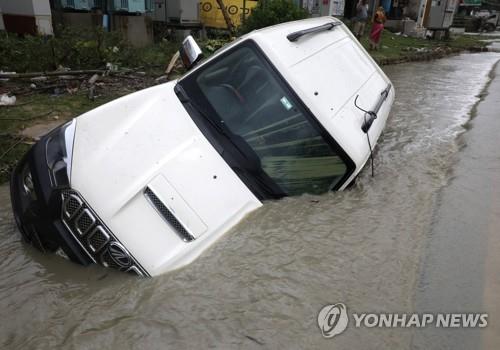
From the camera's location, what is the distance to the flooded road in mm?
2377

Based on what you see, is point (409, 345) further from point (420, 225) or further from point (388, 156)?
point (388, 156)

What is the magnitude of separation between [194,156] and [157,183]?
1.10 feet

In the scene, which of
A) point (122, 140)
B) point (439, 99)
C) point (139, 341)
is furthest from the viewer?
point (439, 99)

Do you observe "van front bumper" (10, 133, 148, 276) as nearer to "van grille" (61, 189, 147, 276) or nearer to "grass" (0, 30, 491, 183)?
"van grille" (61, 189, 147, 276)

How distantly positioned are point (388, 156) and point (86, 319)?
13.0 feet

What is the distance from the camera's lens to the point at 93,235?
251 cm

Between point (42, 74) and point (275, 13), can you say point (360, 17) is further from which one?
point (42, 74)

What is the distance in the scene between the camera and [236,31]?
1178 centimetres

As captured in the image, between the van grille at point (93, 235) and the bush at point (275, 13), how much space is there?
8.21 m

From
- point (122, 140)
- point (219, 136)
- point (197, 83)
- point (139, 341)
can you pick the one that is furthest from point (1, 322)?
point (197, 83)

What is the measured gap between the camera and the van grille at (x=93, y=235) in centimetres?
248

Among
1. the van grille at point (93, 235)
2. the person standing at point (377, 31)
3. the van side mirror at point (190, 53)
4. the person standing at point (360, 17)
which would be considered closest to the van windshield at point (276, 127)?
the van side mirror at point (190, 53)

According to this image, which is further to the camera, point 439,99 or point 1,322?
point 439,99

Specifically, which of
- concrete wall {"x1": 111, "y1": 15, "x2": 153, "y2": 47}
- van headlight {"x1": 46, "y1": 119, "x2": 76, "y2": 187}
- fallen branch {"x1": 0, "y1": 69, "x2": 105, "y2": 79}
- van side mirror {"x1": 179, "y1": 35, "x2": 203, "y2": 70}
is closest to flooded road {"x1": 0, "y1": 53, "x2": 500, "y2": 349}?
van headlight {"x1": 46, "y1": 119, "x2": 76, "y2": 187}
